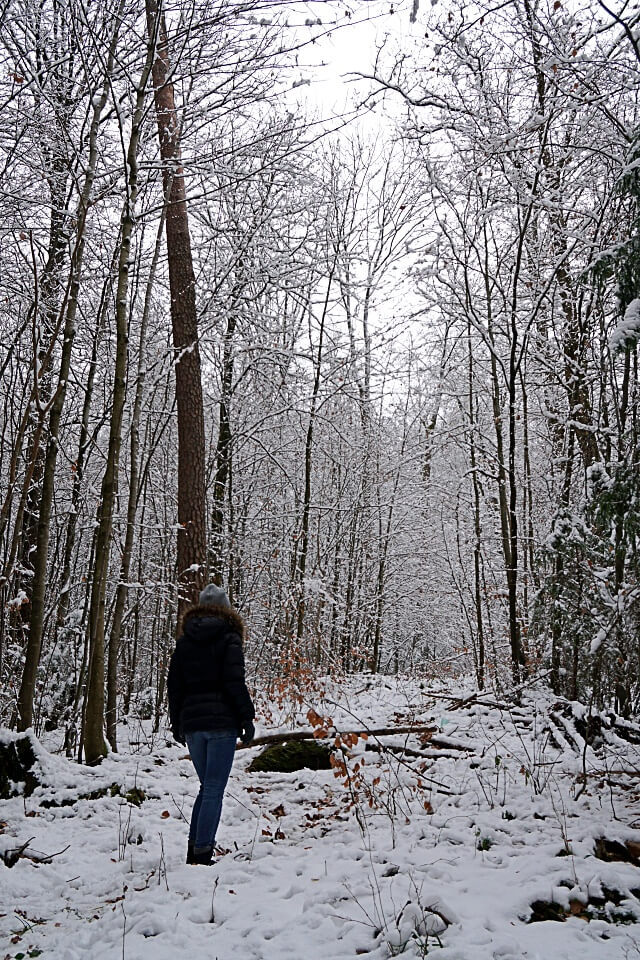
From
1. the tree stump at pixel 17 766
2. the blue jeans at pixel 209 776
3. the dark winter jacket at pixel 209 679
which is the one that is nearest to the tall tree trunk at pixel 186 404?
the tree stump at pixel 17 766

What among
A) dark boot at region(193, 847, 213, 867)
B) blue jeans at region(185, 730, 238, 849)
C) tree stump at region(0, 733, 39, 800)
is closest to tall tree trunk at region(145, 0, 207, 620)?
tree stump at region(0, 733, 39, 800)

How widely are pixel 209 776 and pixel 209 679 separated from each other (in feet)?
2.04

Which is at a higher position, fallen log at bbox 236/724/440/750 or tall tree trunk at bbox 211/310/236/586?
tall tree trunk at bbox 211/310/236/586

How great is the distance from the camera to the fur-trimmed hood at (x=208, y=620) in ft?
14.4

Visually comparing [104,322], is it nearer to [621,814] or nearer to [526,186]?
[526,186]

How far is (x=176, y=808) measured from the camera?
5320 millimetres

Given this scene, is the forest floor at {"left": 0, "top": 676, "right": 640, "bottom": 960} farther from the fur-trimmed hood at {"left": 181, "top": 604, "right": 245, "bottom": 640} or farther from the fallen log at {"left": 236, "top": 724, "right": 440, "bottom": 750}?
the fur-trimmed hood at {"left": 181, "top": 604, "right": 245, "bottom": 640}

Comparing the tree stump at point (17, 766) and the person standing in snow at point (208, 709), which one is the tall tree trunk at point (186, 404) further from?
the person standing in snow at point (208, 709)

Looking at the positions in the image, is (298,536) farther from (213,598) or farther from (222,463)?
(213,598)

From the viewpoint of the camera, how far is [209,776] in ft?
13.7

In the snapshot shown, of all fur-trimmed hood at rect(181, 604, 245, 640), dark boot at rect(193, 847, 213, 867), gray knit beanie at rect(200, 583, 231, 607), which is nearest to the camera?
dark boot at rect(193, 847, 213, 867)

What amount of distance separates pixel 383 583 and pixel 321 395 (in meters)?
5.86

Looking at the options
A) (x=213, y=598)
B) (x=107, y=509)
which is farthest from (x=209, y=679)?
(x=107, y=509)

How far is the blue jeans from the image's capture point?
4.05m
